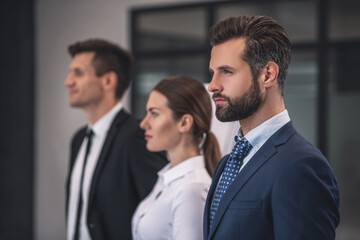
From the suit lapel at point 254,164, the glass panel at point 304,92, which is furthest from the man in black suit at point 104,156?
the glass panel at point 304,92

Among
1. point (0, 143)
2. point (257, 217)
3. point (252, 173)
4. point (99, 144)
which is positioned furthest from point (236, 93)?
point (0, 143)

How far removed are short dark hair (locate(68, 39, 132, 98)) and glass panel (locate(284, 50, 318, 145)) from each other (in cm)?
217

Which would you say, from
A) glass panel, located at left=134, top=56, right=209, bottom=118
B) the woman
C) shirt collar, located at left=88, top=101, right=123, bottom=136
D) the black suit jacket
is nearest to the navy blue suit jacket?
the woman

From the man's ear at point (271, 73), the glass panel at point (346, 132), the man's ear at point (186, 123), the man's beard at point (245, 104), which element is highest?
the man's ear at point (271, 73)

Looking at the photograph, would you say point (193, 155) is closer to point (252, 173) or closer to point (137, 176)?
point (137, 176)

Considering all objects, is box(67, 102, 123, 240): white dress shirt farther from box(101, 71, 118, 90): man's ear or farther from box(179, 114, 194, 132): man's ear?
box(179, 114, 194, 132): man's ear

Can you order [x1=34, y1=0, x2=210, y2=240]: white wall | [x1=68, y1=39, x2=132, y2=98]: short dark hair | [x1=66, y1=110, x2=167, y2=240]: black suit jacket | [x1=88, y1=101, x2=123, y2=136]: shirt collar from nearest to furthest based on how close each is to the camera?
1. [x1=66, y1=110, x2=167, y2=240]: black suit jacket
2. [x1=88, y1=101, x2=123, y2=136]: shirt collar
3. [x1=68, y1=39, x2=132, y2=98]: short dark hair
4. [x1=34, y1=0, x2=210, y2=240]: white wall

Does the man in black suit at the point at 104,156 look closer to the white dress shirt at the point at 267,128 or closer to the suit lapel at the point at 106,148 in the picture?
the suit lapel at the point at 106,148

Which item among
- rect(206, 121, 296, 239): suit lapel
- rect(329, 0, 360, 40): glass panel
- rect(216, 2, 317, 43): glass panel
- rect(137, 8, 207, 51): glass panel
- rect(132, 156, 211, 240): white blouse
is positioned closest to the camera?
rect(206, 121, 296, 239): suit lapel

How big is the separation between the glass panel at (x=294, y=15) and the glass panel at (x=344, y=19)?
159 mm

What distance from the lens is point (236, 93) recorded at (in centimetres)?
127

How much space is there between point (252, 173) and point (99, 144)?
1.53 m

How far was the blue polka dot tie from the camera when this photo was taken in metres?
1.32

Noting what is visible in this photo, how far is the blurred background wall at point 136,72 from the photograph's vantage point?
4.37 m
